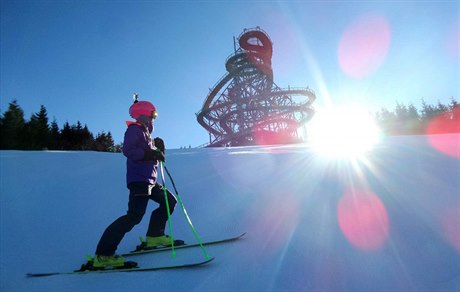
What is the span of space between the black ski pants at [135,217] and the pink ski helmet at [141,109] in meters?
0.87

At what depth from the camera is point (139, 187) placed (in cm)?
307

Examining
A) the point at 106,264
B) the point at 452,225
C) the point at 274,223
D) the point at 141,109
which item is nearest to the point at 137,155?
the point at 141,109

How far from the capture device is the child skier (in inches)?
112

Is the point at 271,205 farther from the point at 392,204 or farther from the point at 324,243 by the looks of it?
the point at 392,204

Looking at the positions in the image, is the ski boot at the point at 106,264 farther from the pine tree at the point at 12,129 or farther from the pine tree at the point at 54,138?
the pine tree at the point at 54,138

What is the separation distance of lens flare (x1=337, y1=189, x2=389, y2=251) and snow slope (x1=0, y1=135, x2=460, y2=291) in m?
0.01

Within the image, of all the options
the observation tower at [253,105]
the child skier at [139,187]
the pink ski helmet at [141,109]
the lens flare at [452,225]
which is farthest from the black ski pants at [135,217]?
the observation tower at [253,105]

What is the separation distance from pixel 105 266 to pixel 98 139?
153 ft

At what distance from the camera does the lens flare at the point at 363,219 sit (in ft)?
9.11

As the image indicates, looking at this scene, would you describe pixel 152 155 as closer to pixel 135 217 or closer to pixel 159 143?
pixel 159 143

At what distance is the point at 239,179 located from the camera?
17.7 feet

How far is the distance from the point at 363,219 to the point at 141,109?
3.03 metres

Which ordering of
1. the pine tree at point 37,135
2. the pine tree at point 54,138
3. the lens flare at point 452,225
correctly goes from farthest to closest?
1. the pine tree at point 54,138
2. the pine tree at point 37,135
3. the lens flare at point 452,225

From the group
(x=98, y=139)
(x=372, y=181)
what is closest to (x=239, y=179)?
(x=372, y=181)
